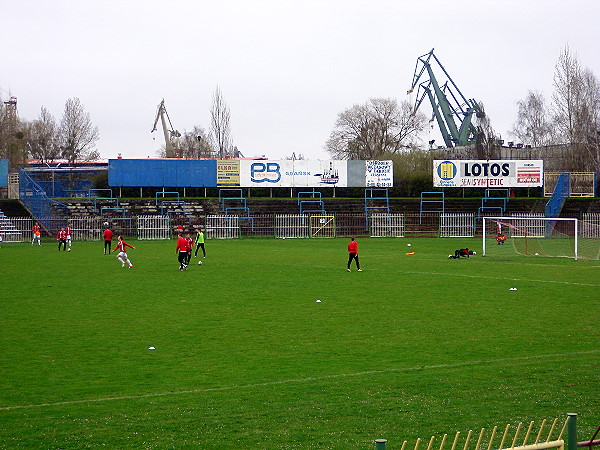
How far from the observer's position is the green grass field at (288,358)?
9320 mm

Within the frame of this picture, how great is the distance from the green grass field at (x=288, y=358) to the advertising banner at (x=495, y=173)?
36504 mm

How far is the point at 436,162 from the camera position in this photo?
6331 cm

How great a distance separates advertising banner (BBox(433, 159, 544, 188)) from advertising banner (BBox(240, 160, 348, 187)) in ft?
30.8

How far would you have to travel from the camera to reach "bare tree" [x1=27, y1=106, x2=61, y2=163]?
3698 inches

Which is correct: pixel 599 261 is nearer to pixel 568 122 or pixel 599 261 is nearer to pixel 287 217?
pixel 287 217

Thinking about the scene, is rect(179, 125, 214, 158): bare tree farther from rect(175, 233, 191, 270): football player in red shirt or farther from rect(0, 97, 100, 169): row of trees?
rect(175, 233, 191, 270): football player in red shirt

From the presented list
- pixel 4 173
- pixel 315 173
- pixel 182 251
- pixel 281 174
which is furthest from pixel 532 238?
pixel 4 173

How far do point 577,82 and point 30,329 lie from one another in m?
67.4

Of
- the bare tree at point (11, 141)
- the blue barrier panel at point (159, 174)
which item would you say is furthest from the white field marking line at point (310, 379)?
the bare tree at point (11, 141)

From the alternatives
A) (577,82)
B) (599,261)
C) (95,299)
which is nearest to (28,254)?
(95,299)

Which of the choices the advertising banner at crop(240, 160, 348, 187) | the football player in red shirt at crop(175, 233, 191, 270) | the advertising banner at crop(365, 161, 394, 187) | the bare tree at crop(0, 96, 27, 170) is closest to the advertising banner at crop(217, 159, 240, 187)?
the advertising banner at crop(240, 160, 348, 187)

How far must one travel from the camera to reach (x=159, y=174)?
208ft

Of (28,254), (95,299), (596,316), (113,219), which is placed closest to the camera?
(596,316)

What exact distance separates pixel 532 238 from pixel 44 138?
227 feet
